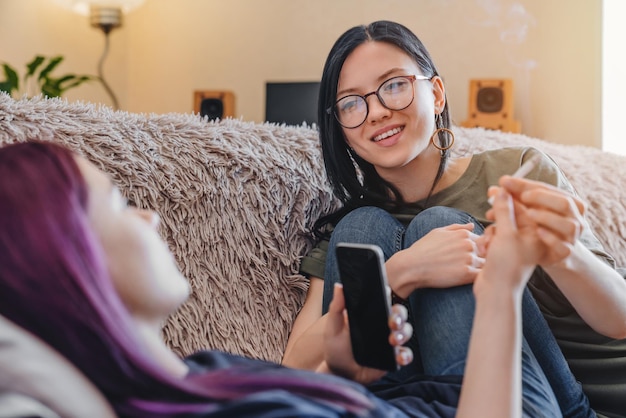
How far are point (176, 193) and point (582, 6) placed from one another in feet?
8.00

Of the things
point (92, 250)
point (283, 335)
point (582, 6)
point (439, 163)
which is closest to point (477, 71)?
point (582, 6)

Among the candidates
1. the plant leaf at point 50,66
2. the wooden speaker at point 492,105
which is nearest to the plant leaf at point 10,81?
the plant leaf at point 50,66

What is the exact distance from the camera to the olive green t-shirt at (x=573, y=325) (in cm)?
112

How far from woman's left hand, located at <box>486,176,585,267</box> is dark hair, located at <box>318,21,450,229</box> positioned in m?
0.57

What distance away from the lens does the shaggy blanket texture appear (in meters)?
1.09

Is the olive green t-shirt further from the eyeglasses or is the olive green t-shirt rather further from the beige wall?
the beige wall

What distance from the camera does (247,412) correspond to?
0.56m

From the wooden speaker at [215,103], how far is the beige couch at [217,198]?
8.59 ft

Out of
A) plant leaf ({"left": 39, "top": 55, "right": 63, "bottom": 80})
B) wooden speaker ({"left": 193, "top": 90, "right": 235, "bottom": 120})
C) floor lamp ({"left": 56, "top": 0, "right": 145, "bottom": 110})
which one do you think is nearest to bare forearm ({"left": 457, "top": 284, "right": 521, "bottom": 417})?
plant leaf ({"left": 39, "top": 55, "right": 63, "bottom": 80})

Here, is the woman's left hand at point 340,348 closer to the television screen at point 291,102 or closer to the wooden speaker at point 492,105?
the wooden speaker at point 492,105

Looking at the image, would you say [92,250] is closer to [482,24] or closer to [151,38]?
[482,24]

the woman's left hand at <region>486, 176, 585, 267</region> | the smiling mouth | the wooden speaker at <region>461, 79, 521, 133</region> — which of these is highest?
the wooden speaker at <region>461, 79, 521, 133</region>

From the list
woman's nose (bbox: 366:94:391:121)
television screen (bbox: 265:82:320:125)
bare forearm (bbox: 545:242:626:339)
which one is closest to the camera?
bare forearm (bbox: 545:242:626:339)

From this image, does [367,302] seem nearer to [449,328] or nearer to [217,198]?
[449,328]
